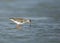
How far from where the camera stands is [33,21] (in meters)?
2.02

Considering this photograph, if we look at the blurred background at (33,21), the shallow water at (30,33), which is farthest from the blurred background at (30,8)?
the shallow water at (30,33)

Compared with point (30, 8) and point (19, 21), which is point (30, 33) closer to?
point (19, 21)

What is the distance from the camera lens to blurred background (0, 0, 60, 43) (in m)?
1.93

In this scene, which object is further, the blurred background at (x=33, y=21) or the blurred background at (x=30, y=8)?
the blurred background at (x=30, y=8)

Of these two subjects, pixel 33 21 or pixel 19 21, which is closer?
pixel 19 21

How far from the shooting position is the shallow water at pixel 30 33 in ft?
6.30

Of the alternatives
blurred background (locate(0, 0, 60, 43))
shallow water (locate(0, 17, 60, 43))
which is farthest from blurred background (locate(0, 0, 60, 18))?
shallow water (locate(0, 17, 60, 43))

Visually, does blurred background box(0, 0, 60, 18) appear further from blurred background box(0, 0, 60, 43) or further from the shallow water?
the shallow water

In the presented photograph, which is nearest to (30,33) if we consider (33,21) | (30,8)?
(33,21)

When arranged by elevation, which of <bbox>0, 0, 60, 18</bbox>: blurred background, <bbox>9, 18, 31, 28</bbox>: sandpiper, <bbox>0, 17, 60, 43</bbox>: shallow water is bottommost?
<bbox>0, 17, 60, 43</bbox>: shallow water

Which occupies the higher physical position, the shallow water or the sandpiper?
the sandpiper

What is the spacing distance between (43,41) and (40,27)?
146 mm

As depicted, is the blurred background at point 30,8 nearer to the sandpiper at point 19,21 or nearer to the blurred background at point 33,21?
the blurred background at point 33,21

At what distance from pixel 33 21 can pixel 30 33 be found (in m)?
0.13
